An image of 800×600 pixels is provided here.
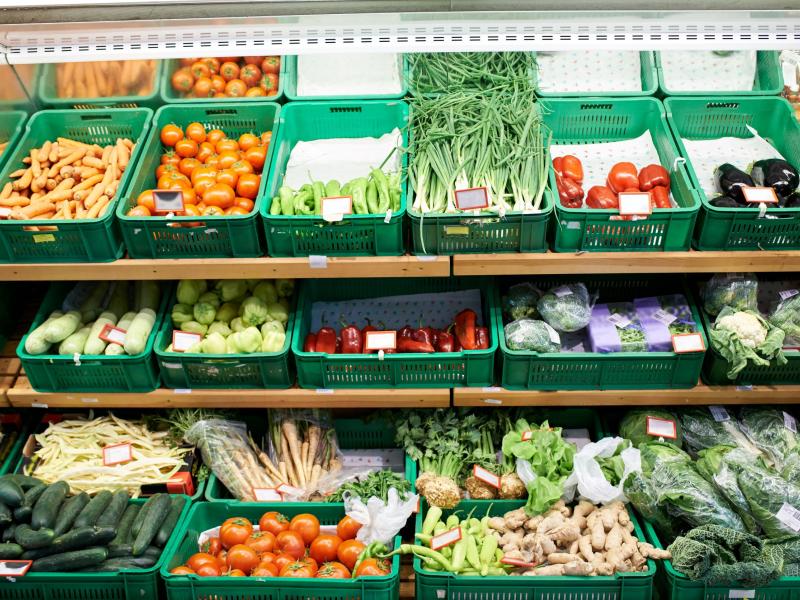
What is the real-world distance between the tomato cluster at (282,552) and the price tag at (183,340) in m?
0.86

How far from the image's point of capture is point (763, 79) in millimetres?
4133

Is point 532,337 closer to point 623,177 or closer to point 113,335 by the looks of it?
point 623,177

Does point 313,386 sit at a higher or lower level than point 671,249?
lower

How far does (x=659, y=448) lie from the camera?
358 cm

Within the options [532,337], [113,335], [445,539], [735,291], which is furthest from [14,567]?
[735,291]

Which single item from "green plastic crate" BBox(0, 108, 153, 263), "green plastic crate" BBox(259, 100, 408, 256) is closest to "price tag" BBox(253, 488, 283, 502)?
"green plastic crate" BBox(259, 100, 408, 256)

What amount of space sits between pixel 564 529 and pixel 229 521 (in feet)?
5.08

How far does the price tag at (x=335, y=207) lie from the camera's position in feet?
10.6

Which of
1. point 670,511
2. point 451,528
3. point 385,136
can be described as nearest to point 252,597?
point 451,528

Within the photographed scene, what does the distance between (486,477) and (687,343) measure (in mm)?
1148

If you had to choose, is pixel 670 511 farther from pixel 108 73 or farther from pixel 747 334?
pixel 108 73

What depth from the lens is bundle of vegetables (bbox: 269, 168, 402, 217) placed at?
11.0 feet

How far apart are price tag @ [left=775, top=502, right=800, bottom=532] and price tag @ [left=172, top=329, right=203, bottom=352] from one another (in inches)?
109

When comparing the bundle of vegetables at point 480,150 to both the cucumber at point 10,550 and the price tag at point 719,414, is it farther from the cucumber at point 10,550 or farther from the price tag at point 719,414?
the cucumber at point 10,550
